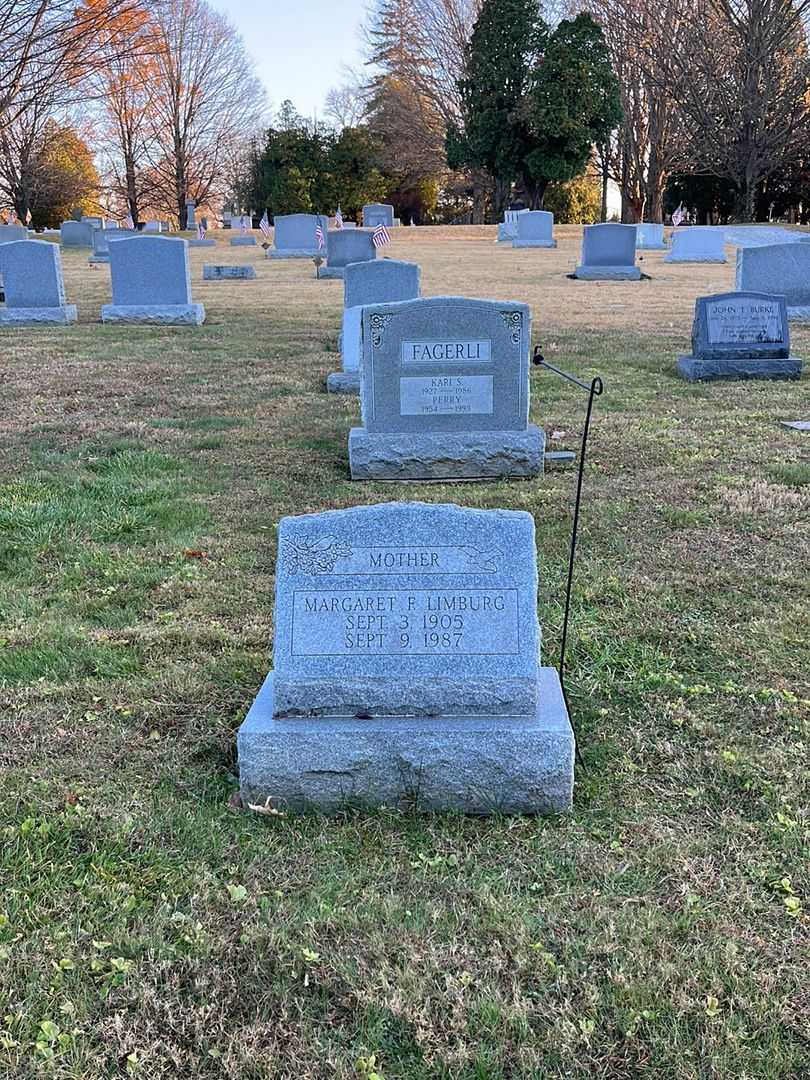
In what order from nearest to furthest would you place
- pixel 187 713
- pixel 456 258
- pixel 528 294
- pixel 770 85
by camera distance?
pixel 187 713 → pixel 528 294 → pixel 456 258 → pixel 770 85

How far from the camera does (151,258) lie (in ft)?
46.7

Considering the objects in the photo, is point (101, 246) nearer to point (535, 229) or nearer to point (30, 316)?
point (535, 229)

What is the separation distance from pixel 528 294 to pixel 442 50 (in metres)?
39.1

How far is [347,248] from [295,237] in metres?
8.33

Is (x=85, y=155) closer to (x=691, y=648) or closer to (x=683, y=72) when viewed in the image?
(x=683, y=72)

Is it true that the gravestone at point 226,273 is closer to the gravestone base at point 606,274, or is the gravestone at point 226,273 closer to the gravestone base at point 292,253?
the gravestone base at point 292,253

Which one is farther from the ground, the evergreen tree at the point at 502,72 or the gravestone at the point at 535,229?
the evergreen tree at the point at 502,72

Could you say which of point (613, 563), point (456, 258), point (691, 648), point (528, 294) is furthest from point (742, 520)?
point (456, 258)

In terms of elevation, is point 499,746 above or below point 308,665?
below

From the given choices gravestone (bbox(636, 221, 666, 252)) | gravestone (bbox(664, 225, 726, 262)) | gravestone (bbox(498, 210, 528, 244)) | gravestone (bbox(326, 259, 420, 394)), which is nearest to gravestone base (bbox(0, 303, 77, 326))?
gravestone (bbox(326, 259, 420, 394))

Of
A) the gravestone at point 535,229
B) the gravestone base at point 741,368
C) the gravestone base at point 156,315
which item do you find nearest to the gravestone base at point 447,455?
the gravestone base at point 741,368

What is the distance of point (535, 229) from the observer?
32.9 metres

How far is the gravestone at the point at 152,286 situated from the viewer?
1420 cm

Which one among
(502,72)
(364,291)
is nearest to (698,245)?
(502,72)
